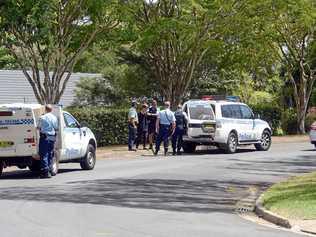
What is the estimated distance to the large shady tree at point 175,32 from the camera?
30.3 m

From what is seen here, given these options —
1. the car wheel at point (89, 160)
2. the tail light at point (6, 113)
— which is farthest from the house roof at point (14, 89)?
the tail light at point (6, 113)

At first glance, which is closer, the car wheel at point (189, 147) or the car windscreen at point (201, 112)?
the car windscreen at point (201, 112)

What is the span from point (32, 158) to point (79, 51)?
12115 mm

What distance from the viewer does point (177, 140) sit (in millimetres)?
26922

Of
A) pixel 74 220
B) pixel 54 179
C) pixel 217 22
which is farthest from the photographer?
pixel 217 22

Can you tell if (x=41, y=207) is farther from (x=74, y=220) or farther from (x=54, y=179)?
(x=54, y=179)

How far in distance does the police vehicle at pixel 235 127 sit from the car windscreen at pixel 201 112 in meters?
0.20

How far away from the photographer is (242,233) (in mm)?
10789

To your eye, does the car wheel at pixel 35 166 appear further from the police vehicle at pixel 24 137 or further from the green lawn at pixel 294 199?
the green lawn at pixel 294 199

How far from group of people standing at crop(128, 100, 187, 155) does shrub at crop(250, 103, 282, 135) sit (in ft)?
39.4

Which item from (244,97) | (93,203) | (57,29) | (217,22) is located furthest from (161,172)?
(244,97)

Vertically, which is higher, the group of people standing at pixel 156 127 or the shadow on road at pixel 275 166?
the group of people standing at pixel 156 127

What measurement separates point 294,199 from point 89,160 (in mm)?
8675

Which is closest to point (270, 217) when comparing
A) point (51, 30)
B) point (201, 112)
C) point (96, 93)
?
point (201, 112)
